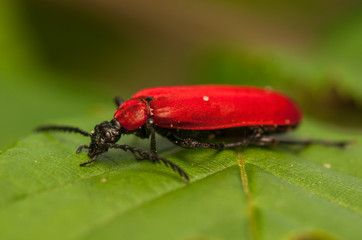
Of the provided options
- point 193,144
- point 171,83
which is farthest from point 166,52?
point 193,144

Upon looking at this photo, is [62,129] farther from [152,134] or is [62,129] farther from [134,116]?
[152,134]

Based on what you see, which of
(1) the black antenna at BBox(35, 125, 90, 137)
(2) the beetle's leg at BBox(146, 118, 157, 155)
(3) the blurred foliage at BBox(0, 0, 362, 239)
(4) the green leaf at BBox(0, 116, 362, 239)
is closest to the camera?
(4) the green leaf at BBox(0, 116, 362, 239)

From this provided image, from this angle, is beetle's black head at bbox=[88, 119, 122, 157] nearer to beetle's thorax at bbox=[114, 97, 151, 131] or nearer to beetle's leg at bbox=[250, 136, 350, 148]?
beetle's thorax at bbox=[114, 97, 151, 131]

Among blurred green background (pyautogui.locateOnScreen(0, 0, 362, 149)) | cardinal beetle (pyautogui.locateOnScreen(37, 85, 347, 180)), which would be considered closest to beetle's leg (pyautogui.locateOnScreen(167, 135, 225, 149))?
cardinal beetle (pyautogui.locateOnScreen(37, 85, 347, 180))

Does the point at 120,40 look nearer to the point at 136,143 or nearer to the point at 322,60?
the point at 322,60

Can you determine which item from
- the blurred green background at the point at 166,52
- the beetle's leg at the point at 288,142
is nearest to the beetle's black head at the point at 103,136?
the beetle's leg at the point at 288,142

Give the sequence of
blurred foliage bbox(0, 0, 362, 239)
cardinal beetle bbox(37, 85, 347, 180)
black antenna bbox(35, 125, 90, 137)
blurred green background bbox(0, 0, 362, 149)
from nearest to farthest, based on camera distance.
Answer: blurred foliage bbox(0, 0, 362, 239) → cardinal beetle bbox(37, 85, 347, 180) → black antenna bbox(35, 125, 90, 137) → blurred green background bbox(0, 0, 362, 149)
